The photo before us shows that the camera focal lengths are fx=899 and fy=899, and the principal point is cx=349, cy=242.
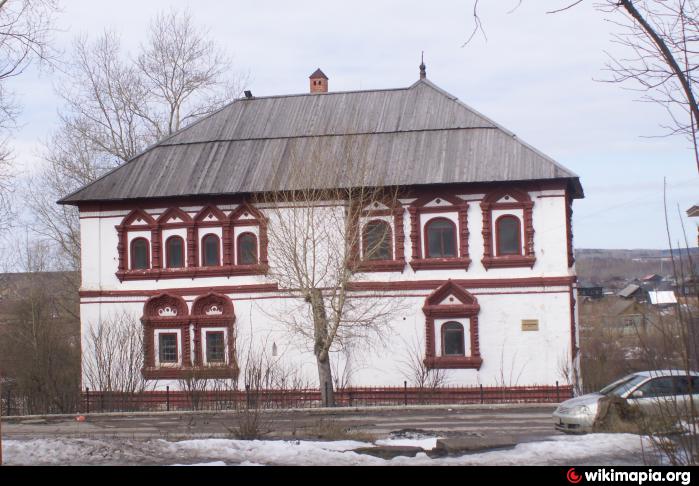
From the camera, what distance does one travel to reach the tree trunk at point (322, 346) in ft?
96.4

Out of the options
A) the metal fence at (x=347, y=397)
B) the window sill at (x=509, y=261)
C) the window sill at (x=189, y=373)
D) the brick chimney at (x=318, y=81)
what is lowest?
the metal fence at (x=347, y=397)

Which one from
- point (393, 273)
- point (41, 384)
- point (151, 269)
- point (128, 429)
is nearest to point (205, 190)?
point (151, 269)

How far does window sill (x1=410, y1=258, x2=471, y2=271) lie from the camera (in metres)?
31.5

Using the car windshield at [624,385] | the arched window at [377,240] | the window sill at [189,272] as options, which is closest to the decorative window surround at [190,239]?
the window sill at [189,272]

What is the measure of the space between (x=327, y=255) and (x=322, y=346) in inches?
119

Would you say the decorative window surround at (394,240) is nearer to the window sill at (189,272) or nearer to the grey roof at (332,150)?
the grey roof at (332,150)

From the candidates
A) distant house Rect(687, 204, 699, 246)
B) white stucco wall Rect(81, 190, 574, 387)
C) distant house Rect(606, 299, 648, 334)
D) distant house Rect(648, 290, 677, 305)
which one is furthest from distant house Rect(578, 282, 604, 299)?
distant house Rect(648, 290, 677, 305)

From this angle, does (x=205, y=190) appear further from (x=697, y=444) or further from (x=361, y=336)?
(x=697, y=444)

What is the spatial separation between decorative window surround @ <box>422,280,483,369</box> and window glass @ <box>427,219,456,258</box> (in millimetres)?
1143

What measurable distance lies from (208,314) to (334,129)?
860cm

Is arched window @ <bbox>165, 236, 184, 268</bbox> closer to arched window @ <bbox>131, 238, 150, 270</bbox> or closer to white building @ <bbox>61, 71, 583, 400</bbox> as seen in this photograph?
white building @ <bbox>61, 71, 583, 400</bbox>

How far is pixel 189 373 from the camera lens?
3209 cm
